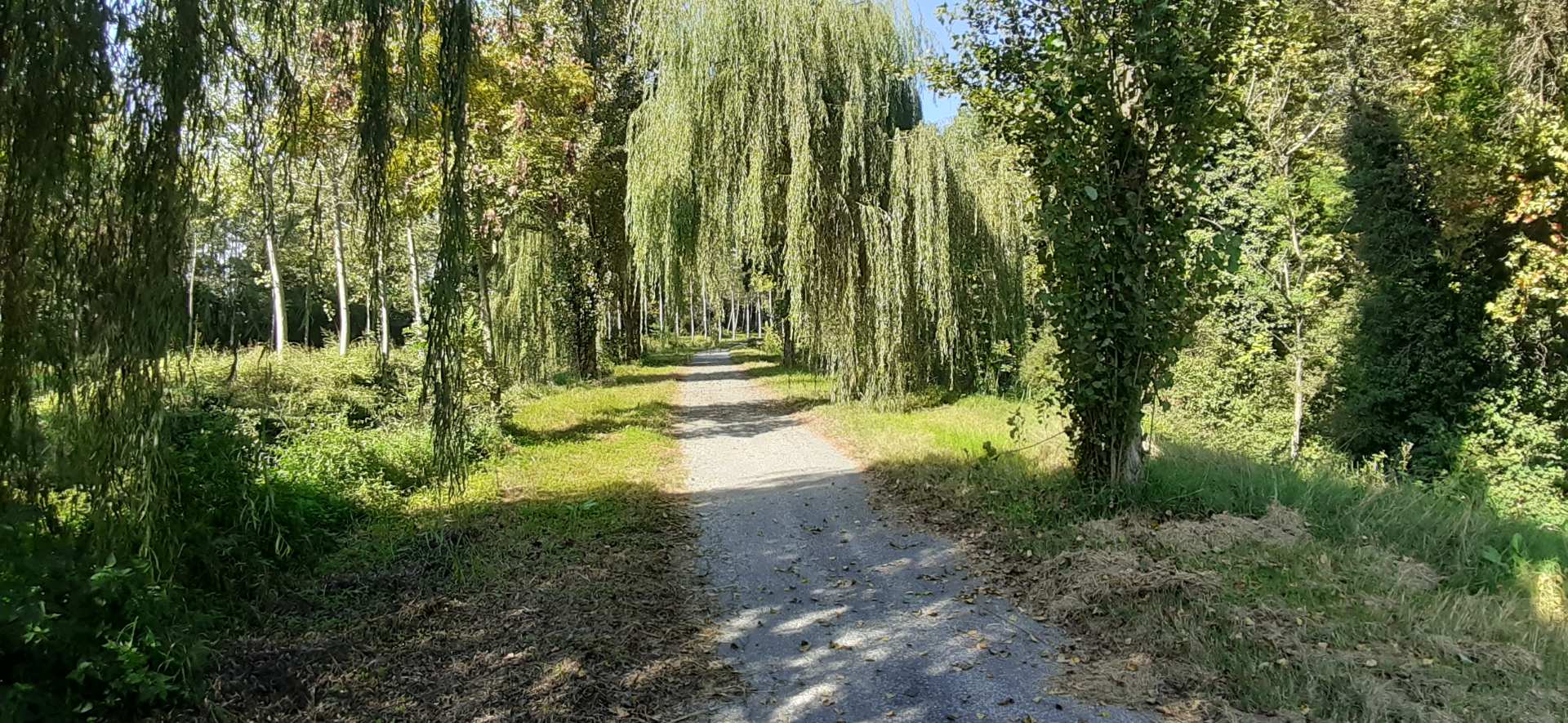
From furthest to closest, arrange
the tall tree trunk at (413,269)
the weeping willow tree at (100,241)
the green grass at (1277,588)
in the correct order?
the tall tree trunk at (413,269) → the green grass at (1277,588) → the weeping willow tree at (100,241)

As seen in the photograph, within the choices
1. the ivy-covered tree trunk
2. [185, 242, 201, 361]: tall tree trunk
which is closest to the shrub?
[185, 242, 201, 361]: tall tree trunk

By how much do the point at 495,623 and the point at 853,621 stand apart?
1.98 metres

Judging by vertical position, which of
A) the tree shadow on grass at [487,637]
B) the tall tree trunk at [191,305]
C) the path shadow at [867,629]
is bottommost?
the path shadow at [867,629]

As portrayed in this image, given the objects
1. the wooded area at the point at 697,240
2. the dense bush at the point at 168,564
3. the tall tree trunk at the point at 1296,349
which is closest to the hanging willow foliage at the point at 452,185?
the wooded area at the point at 697,240

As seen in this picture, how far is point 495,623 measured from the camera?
14.0 feet

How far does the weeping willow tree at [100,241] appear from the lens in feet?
7.18

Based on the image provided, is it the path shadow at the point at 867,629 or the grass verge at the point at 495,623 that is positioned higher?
the grass verge at the point at 495,623

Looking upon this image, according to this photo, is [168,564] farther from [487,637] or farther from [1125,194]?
[1125,194]

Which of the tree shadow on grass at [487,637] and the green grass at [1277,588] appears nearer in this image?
the green grass at [1277,588]

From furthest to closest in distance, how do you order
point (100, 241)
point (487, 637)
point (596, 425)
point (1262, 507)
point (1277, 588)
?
point (596, 425), point (1262, 507), point (1277, 588), point (487, 637), point (100, 241)

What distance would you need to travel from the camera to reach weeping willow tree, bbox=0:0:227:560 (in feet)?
7.18

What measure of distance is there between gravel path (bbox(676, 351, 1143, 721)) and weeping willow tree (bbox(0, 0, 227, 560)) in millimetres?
2441

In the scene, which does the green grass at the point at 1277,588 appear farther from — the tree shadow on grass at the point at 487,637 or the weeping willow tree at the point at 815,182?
the weeping willow tree at the point at 815,182

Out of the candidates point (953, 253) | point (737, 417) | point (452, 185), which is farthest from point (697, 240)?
point (452, 185)
